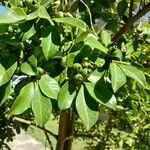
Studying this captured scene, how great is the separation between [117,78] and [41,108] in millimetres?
168

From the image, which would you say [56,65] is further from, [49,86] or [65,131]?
[65,131]

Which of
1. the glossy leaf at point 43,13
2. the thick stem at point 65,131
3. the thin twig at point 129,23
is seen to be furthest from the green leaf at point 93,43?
the thick stem at point 65,131

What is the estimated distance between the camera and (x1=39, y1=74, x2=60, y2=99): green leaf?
1.02m

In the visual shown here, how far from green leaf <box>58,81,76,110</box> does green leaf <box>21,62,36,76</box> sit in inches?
2.9

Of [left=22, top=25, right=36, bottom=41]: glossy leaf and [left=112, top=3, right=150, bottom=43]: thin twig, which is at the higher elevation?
[left=22, top=25, right=36, bottom=41]: glossy leaf

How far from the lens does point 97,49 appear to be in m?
1.09

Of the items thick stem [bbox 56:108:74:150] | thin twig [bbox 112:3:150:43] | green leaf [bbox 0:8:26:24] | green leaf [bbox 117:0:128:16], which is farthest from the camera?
thick stem [bbox 56:108:74:150]

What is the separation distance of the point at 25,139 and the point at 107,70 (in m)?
7.09

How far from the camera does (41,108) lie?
3.26ft

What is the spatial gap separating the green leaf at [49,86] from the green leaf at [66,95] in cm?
1

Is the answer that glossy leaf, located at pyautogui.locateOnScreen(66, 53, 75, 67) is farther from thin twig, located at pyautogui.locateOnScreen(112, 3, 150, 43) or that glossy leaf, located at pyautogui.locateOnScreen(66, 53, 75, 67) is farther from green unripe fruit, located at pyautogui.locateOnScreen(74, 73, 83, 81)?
thin twig, located at pyautogui.locateOnScreen(112, 3, 150, 43)

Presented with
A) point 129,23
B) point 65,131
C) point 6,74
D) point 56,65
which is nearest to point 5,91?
point 6,74

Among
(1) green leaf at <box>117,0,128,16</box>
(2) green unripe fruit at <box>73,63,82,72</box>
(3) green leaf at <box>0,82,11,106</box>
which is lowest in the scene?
(1) green leaf at <box>117,0,128,16</box>

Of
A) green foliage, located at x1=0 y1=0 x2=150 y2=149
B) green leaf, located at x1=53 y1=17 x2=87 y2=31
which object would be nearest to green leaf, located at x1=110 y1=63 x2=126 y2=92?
green foliage, located at x1=0 y1=0 x2=150 y2=149
